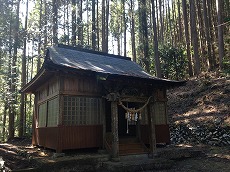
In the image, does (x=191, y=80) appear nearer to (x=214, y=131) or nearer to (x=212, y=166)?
(x=214, y=131)

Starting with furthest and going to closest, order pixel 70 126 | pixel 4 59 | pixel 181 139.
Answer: pixel 4 59
pixel 181 139
pixel 70 126

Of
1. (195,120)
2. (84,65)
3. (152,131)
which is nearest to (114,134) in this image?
(152,131)

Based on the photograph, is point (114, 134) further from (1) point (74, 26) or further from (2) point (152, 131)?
(1) point (74, 26)

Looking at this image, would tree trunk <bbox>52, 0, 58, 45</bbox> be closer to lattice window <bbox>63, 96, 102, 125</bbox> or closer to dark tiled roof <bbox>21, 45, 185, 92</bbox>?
dark tiled roof <bbox>21, 45, 185, 92</bbox>

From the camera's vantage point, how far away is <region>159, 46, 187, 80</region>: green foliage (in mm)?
22734

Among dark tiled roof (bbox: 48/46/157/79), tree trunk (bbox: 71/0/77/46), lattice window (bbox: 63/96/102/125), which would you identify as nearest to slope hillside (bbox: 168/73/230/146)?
dark tiled roof (bbox: 48/46/157/79)

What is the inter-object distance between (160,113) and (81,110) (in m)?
4.94

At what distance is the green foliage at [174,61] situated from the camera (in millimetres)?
22734

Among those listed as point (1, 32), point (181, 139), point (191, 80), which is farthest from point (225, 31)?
point (1, 32)

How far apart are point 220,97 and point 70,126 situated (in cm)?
1134

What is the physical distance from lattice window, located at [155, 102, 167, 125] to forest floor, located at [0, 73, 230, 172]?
1.47m

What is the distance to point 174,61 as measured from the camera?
22969mm

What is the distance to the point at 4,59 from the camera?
25.4 m

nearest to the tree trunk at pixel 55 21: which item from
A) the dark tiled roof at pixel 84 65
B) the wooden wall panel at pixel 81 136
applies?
the dark tiled roof at pixel 84 65
